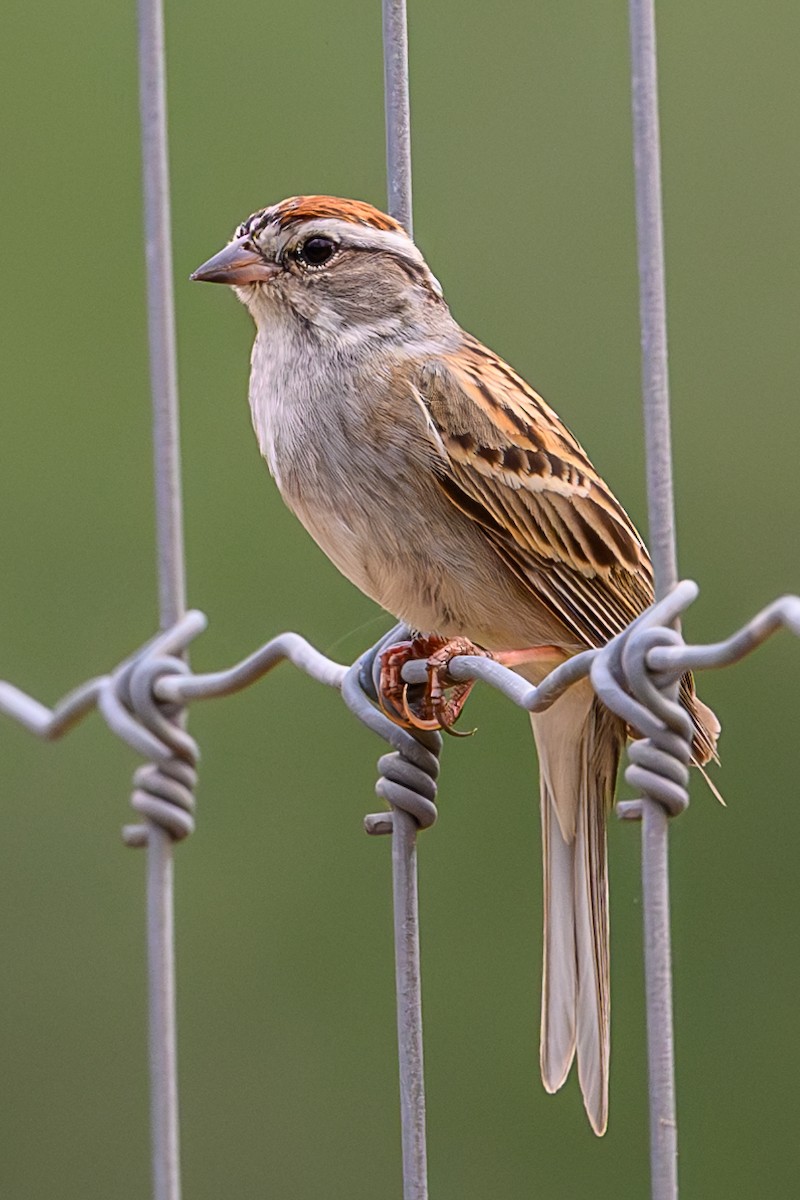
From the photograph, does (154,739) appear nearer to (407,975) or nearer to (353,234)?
(407,975)

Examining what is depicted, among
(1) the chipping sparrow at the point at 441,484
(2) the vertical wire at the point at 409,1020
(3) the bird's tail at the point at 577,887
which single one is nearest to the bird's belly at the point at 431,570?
(1) the chipping sparrow at the point at 441,484

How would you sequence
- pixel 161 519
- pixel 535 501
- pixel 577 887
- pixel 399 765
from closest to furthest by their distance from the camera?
pixel 161 519, pixel 399 765, pixel 577 887, pixel 535 501

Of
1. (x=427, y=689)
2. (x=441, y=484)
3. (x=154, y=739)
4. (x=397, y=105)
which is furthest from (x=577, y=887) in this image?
(x=397, y=105)

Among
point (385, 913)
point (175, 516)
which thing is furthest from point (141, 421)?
point (175, 516)

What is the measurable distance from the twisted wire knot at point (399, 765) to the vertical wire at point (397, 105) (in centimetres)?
36

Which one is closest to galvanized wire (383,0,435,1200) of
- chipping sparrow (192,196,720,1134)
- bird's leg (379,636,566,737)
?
bird's leg (379,636,566,737)

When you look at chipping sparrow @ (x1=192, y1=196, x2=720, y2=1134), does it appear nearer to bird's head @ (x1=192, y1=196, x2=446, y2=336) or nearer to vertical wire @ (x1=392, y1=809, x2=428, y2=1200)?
bird's head @ (x1=192, y1=196, x2=446, y2=336)

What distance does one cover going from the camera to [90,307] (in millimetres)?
3648

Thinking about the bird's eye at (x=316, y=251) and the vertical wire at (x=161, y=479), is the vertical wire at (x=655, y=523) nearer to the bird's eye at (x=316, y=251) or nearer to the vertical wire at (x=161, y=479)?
the vertical wire at (x=161, y=479)

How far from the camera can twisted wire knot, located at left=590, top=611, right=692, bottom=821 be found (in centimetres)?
114

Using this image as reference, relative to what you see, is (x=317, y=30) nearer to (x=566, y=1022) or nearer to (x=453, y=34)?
(x=453, y=34)

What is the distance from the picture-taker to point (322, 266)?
6.88 feet

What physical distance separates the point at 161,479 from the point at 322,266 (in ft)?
2.65

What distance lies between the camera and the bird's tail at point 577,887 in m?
1.76
